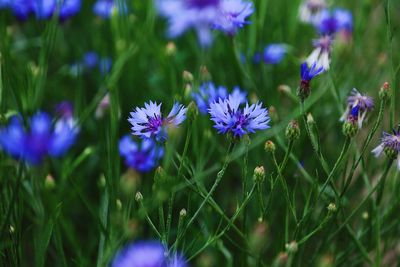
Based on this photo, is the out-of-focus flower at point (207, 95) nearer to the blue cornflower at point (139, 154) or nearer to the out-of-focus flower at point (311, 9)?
the blue cornflower at point (139, 154)

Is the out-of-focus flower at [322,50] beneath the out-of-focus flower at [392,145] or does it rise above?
above

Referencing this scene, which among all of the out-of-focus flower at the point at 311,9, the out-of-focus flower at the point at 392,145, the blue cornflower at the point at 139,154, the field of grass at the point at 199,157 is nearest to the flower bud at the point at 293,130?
the field of grass at the point at 199,157

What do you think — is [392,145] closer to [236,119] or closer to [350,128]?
[350,128]

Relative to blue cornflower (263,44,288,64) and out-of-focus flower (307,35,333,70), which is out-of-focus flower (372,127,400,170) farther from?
blue cornflower (263,44,288,64)

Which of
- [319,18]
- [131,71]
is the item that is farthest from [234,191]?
[319,18]

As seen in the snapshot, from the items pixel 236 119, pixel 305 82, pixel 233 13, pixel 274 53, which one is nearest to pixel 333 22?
pixel 274 53

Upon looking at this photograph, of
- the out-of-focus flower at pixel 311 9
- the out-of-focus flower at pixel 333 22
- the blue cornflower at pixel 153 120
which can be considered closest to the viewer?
the blue cornflower at pixel 153 120

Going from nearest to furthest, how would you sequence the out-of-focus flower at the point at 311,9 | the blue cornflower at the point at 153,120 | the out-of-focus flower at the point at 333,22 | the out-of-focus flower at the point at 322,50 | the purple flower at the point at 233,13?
the blue cornflower at the point at 153,120
the purple flower at the point at 233,13
the out-of-focus flower at the point at 322,50
the out-of-focus flower at the point at 333,22
the out-of-focus flower at the point at 311,9
